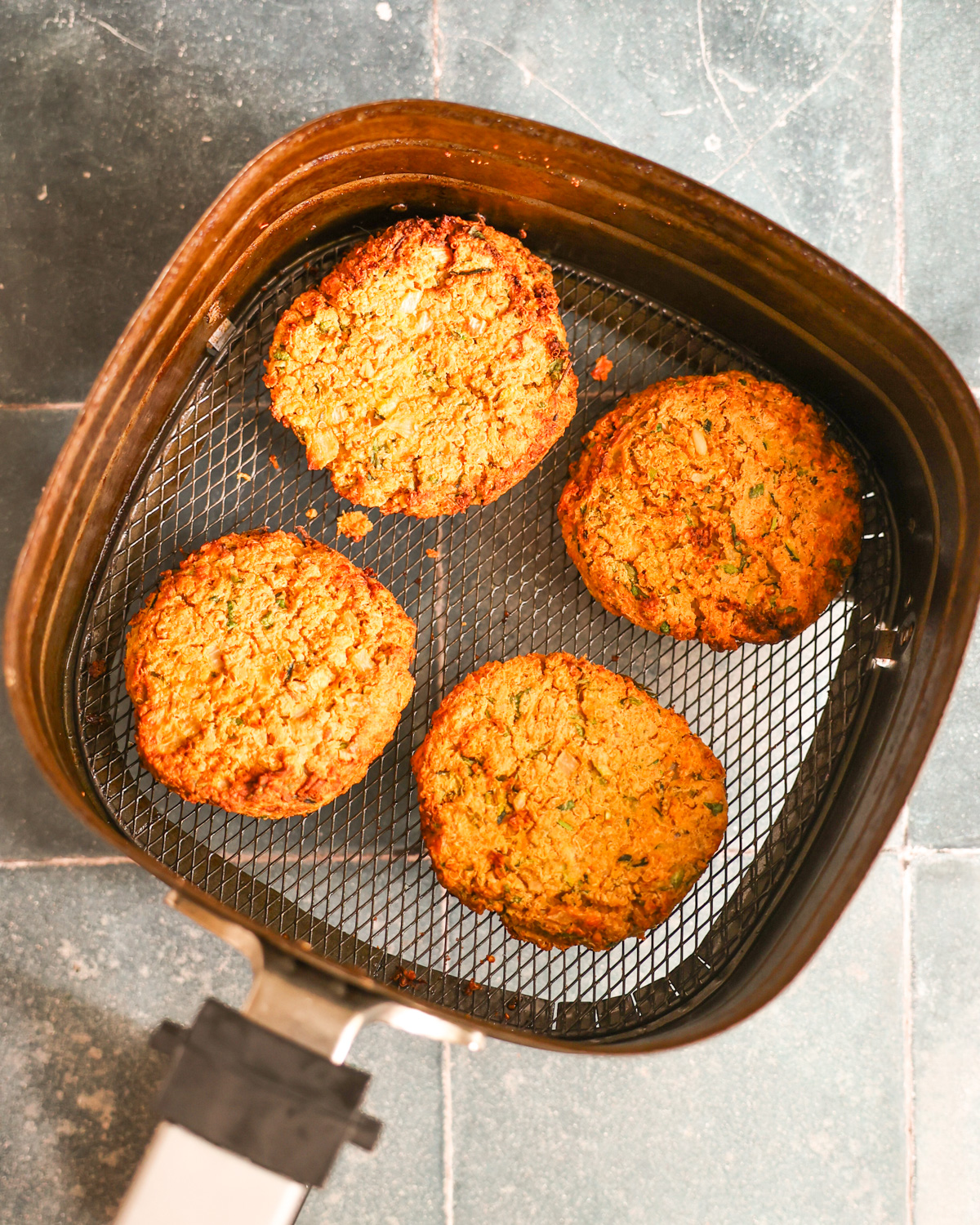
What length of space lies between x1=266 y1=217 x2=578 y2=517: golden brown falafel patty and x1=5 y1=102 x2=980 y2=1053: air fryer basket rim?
0.10m

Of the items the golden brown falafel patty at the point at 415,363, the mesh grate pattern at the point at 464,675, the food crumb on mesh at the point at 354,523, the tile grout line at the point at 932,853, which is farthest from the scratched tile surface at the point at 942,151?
the food crumb on mesh at the point at 354,523

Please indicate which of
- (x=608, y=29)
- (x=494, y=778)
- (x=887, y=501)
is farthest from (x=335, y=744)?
(x=608, y=29)

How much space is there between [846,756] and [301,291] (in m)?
1.00

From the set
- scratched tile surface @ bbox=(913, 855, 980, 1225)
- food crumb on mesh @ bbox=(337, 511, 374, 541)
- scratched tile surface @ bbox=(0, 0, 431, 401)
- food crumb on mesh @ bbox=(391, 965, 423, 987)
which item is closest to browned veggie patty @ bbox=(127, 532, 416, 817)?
food crumb on mesh @ bbox=(337, 511, 374, 541)

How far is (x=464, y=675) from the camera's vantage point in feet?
4.04

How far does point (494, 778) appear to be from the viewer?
3.53ft

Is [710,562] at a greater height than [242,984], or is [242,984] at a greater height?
[710,562]

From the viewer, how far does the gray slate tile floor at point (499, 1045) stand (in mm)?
1228

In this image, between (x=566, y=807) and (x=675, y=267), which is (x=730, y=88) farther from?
(x=566, y=807)

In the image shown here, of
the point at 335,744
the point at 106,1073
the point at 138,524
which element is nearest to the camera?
the point at 335,744

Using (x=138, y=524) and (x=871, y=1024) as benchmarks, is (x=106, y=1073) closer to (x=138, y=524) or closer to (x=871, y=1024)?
(x=138, y=524)

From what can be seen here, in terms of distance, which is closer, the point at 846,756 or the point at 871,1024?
the point at 846,756

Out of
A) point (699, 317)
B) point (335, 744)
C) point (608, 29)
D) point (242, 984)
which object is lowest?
point (242, 984)

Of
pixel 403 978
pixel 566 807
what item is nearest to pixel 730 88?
pixel 566 807
